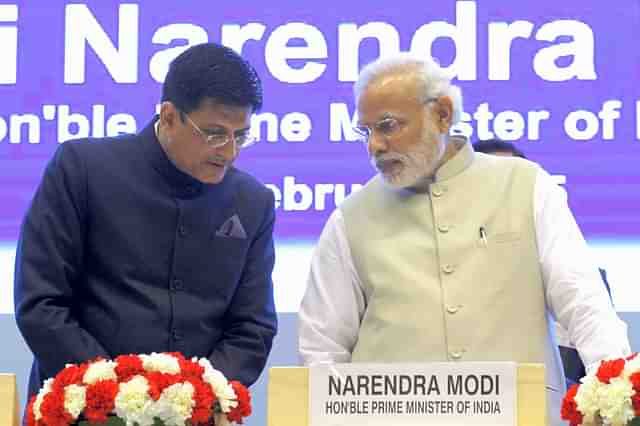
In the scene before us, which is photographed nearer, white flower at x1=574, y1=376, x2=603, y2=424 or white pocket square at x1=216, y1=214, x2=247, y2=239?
white flower at x1=574, y1=376, x2=603, y2=424

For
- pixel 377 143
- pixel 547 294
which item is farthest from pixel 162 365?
pixel 547 294

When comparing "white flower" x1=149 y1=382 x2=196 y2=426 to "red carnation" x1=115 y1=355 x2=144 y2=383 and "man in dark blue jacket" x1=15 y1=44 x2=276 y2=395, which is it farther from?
"man in dark blue jacket" x1=15 y1=44 x2=276 y2=395

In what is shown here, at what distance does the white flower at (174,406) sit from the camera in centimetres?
247

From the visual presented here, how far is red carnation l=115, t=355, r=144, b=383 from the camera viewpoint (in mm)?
2525

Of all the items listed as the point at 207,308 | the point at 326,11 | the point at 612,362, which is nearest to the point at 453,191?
the point at 207,308

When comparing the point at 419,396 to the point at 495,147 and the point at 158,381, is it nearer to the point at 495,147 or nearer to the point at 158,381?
the point at 158,381

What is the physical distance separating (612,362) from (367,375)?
46 cm

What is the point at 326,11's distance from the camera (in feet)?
16.3

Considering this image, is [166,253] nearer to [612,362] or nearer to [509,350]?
[509,350]

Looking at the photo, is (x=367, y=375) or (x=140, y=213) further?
(x=140, y=213)

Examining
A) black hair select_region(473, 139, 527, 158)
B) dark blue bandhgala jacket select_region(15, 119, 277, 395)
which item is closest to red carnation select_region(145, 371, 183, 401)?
dark blue bandhgala jacket select_region(15, 119, 277, 395)

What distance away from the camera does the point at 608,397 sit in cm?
244

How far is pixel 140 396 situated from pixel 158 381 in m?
0.05

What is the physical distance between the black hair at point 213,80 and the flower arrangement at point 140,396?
747 mm
